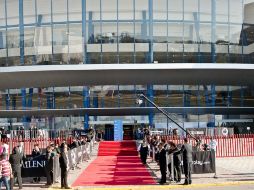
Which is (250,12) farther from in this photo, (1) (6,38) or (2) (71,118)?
(1) (6,38)

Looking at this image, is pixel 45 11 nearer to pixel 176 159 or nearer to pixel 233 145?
pixel 233 145

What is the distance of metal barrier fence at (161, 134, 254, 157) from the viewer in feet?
115

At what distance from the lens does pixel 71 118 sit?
50.6 metres

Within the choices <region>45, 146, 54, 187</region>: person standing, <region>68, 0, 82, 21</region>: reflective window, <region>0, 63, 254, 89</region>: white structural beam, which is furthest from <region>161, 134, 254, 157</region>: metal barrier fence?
<region>68, 0, 82, 21</region>: reflective window

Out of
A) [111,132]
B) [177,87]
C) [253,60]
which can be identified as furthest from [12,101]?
[253,60]

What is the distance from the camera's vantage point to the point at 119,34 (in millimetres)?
47281

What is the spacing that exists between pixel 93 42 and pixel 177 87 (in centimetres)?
935

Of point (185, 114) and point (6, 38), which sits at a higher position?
point (6, 38)

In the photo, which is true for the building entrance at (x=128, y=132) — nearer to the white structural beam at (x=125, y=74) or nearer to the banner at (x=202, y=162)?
the white structural beam at (x=125, y=74)

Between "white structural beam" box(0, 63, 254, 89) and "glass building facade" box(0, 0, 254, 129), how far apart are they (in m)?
0.99

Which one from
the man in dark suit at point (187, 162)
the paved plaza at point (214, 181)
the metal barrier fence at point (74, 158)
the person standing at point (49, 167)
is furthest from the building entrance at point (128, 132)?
the man in dark suit at point (187, 162)

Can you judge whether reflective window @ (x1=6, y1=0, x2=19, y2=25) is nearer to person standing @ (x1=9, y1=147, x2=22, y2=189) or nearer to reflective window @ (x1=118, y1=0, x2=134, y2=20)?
reflective window @ (x1=118, y1=0, x2=134, y2=20)

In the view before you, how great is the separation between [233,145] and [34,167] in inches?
714

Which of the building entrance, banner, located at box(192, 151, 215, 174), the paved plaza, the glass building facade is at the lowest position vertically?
the building entrance
